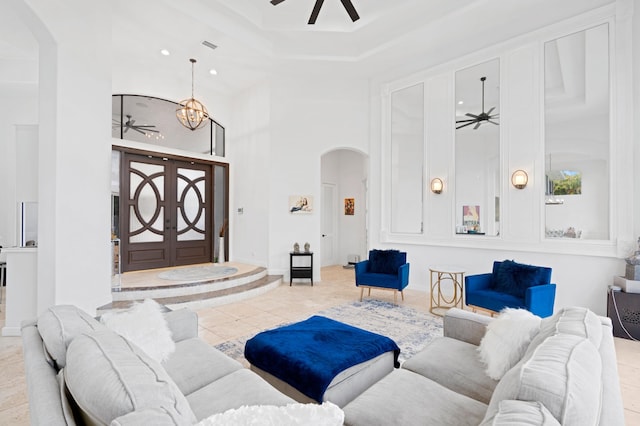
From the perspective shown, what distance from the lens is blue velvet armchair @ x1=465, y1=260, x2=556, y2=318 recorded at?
343cm

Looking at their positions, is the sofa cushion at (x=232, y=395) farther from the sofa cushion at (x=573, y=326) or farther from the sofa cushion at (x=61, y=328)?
the sofa cushion at (x=573, y=326)

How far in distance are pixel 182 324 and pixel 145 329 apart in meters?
0.44

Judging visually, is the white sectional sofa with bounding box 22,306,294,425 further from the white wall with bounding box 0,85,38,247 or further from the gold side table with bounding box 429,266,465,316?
the white wall with bounding box 0,85,38,247

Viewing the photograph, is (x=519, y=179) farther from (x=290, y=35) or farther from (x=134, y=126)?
(x=134, y=126)

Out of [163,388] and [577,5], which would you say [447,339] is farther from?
[577,5]

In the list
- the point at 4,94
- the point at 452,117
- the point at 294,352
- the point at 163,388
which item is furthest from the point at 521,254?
the point at 4,94

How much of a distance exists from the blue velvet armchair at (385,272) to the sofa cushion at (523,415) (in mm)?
3934

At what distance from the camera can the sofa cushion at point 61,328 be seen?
1.29 metres

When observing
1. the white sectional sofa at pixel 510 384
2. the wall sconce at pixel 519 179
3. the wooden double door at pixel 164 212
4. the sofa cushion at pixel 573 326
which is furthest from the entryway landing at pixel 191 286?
the wall sconce at pixel 519 179

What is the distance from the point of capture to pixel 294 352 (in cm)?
206

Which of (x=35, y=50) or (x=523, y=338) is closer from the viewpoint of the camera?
(x=523, y=338)

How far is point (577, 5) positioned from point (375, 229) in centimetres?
453

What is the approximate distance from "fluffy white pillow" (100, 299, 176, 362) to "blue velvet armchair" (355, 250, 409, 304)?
3.44 metres

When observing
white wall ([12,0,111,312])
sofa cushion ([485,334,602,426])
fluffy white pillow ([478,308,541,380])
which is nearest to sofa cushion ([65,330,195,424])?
sofa cushion ([485,334,602,426])
